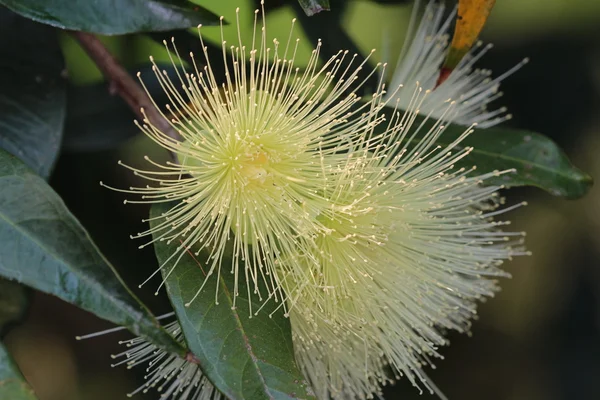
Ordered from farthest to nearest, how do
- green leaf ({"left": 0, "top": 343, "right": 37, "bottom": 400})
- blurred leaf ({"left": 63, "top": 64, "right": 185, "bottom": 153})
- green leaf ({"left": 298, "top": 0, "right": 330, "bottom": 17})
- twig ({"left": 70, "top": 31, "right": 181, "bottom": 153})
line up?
blurred leaf ({"left": 63, "top": 64, "right": 185, "bottom": 153}) → twig ({"left": 70, "top": 31, "right": 181, "bottom": 153}) → green leaf ({"left": 298, "top": 0, "right": 330, "bottom": 17}) → green leaf ({"left": 0, "top": 343, "right": 37, "bottom": 400})

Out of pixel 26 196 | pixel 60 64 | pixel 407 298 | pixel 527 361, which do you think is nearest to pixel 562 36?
pixel 527 361

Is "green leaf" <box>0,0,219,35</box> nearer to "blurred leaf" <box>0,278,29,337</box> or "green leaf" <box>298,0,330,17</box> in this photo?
"green leaf" <box>298,0,330,17</box>

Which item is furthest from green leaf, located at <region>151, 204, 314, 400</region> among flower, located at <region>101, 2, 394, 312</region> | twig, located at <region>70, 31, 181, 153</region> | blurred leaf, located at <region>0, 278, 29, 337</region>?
blurred leaf, located at <region>0, 278, 29, 337</region>

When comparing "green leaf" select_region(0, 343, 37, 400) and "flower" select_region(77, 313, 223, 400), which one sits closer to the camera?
"green leaf" select_region(0, 343, 37, 400)

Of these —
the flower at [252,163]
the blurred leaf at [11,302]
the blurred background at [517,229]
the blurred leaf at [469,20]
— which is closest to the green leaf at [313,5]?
the flower at [252,163]

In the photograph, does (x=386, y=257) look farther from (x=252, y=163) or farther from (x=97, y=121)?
(x=97, y=121)

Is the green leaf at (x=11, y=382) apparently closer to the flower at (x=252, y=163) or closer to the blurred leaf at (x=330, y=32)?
the flower at (x=252, y=163)

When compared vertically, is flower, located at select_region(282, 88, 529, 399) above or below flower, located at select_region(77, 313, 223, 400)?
above
